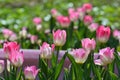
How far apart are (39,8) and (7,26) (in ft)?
4.69

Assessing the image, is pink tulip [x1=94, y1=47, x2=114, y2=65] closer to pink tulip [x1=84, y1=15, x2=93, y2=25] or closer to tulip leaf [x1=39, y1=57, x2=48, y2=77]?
tulip leaf [x1=39, y1=57, x2=48, y2=77]

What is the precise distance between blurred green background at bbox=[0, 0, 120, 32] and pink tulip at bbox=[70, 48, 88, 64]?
7.60 ft

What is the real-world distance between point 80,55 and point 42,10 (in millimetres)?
3540

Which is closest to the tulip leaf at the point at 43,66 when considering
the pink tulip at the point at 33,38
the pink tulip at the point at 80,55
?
the pink tulip at the point at 80,55

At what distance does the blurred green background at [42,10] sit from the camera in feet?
15.2

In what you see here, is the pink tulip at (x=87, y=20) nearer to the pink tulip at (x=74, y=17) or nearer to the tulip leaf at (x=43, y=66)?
the pink tulip at (x=74, y=17)

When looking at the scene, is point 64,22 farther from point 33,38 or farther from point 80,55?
point 80,55

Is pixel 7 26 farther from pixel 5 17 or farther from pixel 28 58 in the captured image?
pixel 28 58

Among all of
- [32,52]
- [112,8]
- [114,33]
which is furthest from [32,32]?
[112,8]

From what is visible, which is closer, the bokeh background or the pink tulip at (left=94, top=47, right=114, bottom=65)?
the pink tulip at (left=94, top=47, right=114, bottom=65)

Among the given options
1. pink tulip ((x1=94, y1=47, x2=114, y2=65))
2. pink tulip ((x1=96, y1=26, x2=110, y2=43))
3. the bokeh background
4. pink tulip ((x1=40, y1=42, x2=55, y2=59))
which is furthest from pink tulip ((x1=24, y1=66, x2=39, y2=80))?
the bokeh background

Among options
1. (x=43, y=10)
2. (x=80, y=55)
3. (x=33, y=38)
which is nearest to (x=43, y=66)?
(x=80, y=55)

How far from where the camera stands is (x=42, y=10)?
17.7 ft

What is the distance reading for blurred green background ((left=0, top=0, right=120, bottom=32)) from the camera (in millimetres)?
4629
